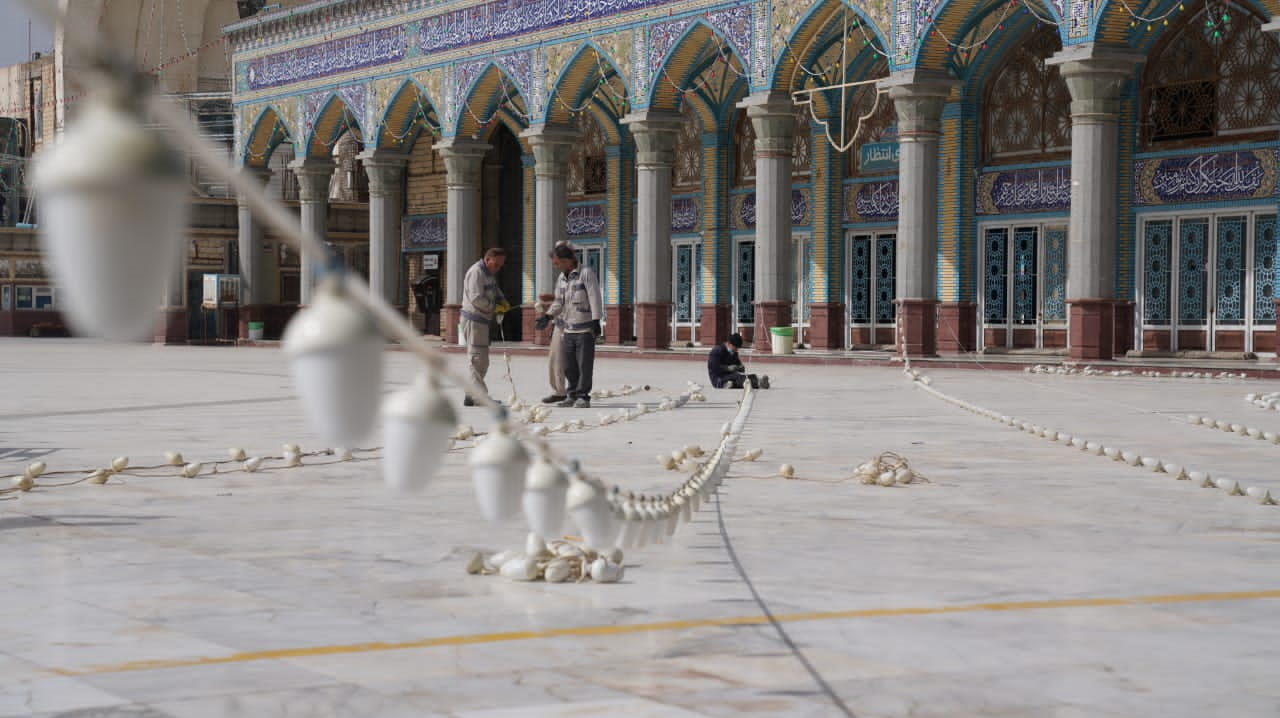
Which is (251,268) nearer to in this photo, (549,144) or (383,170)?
(383,170)

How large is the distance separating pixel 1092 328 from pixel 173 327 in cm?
2426

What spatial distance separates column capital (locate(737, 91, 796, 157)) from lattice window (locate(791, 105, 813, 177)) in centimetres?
334

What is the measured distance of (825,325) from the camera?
26781 mm

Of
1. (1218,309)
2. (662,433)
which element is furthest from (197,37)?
(662,433)

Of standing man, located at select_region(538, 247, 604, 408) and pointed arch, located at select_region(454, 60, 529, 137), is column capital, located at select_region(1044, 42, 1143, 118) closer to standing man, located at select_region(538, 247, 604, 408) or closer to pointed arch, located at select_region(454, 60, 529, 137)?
standing man, located at select_region(538, 247, 604, 408)

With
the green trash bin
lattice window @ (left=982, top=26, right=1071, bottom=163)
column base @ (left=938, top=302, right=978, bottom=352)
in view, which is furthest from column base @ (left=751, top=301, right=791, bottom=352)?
lattice window @ (left=982, top=26, right=1071, bottom=163)

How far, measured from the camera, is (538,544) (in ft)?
14.9

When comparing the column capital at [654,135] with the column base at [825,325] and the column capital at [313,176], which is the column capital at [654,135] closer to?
the column base at [825,325]

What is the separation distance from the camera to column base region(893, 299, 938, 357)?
74.6 ft

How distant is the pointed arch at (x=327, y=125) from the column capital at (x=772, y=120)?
12.3 m

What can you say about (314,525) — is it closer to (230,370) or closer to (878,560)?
(878,560)

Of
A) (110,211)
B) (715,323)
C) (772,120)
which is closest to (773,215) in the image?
(772,120)

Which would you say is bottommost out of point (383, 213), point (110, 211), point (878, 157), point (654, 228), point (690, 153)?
point (110, 211)

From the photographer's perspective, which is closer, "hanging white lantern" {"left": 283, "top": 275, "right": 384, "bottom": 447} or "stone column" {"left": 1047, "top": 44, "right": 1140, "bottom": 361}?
"hanging white lantern" {"left": 283, "top": 275, "right": 384, "bottom": 447}
